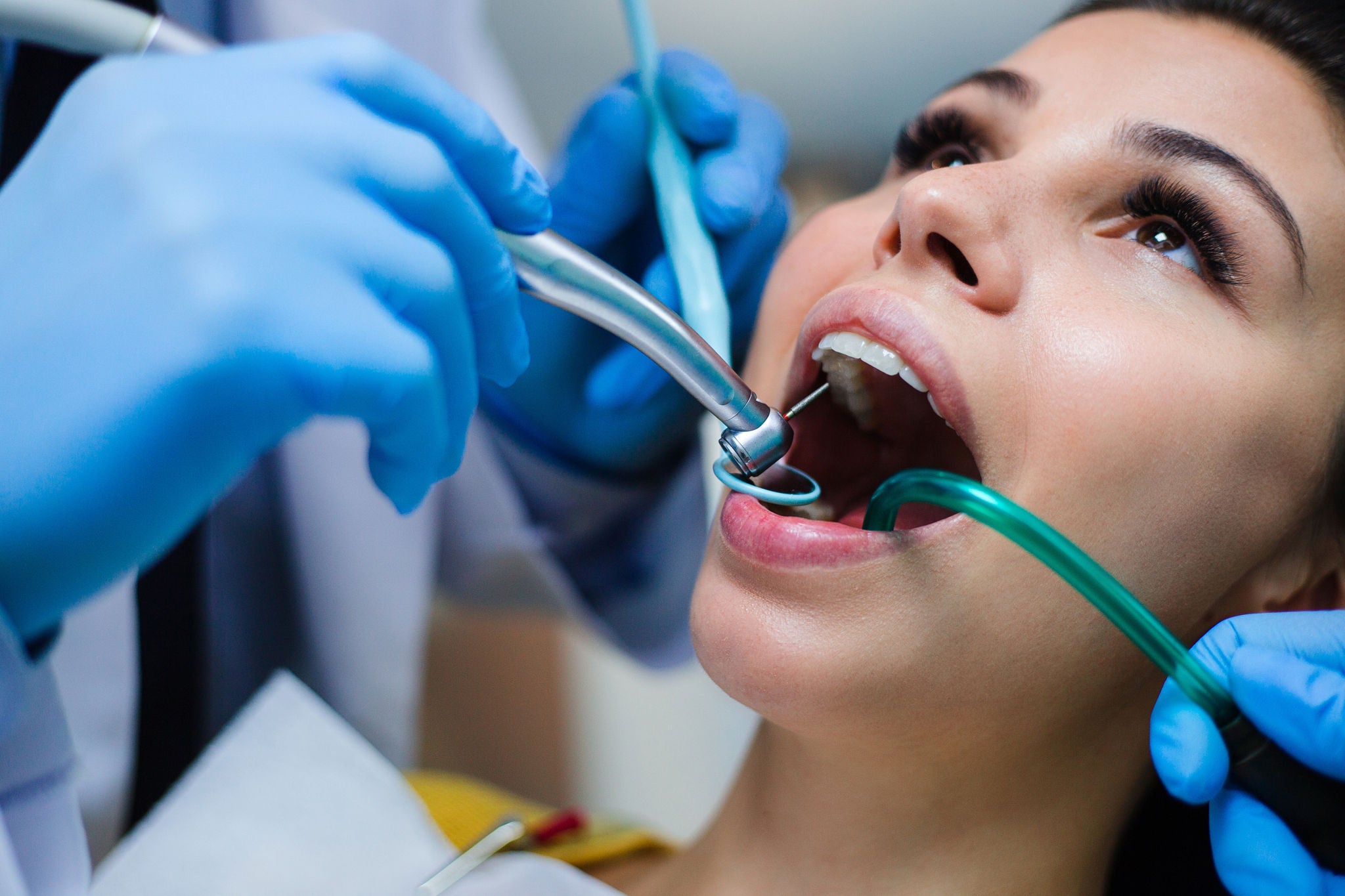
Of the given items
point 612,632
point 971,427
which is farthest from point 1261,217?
point 612,632

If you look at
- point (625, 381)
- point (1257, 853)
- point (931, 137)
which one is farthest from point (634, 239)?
point (1257, 853)

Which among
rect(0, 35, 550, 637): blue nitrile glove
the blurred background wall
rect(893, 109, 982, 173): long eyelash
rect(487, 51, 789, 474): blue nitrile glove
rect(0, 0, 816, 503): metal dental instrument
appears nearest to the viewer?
rect(0, 35, 550, 637): blue nitrile glove

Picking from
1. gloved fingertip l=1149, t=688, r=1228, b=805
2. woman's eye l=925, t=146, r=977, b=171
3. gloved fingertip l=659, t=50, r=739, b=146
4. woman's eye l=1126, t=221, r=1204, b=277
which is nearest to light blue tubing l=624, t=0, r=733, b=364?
gloved fingertip l=659, t=50, r=739, b=146

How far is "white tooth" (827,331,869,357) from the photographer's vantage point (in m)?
0.75

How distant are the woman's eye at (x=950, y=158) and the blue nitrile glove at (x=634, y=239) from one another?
172mm

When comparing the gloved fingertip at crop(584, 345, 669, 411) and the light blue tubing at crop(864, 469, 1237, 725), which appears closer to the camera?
the light blue tubing at crop(864, 469, 1237, 725)

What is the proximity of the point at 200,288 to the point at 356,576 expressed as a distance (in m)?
0.66

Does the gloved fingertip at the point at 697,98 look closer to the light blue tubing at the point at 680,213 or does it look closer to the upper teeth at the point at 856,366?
the light blue tubing at the point at 680,213

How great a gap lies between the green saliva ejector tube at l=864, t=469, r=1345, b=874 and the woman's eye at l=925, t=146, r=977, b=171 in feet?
1.19

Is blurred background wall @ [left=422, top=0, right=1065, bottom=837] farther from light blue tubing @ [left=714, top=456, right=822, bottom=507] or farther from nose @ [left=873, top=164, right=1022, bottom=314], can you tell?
nose @ [left=873, top=164, right=1022, bottom=314]

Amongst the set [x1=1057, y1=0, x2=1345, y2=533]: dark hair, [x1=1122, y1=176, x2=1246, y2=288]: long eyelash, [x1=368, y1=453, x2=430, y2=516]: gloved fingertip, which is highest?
[x1=1057, y1=0, x2=1345, y2=533]: dark hair

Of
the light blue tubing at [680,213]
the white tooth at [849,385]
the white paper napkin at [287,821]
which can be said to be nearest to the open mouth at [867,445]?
the white tooth at [849,385]

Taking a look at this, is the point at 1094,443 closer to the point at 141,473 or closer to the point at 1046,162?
the point at 1046,162

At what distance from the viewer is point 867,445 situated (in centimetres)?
104
